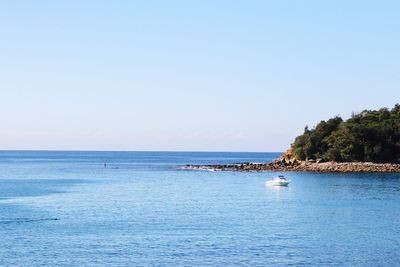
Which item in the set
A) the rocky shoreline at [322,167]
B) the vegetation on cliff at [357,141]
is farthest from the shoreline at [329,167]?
the vegetation on cliff at [357,141]

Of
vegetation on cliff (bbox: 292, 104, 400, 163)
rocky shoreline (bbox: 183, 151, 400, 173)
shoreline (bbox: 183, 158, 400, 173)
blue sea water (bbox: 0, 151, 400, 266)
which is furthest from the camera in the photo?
vegetation on cliff (bbox: 292, 104, 400, 163)

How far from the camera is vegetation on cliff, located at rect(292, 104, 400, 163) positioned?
15162cm

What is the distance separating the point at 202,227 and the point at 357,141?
9932 cm

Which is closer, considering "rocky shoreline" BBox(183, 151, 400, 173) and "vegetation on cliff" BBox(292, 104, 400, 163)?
"rocky shoreline" BBox(183, 151, 400, 173)

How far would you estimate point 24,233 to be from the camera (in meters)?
55.8

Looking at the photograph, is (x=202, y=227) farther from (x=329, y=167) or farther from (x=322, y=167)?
(x=322, y=167)

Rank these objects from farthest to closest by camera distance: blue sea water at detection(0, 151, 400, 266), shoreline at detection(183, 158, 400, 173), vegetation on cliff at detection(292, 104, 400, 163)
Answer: vegetation on cliff at detection(292, 104, 400, 163), shoreline at detection(183, 158, 400, 173), blue sea water at detection(0, 151, 400, 266)

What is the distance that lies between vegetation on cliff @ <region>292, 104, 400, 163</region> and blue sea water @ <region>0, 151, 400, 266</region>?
4814 centimetres

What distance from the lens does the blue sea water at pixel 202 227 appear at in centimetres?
4553

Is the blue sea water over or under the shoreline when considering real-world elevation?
under

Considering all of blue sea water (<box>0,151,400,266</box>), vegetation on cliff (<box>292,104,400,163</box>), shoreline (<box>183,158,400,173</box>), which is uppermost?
vegetation on cliff (<box>292,104,400,163</box>)

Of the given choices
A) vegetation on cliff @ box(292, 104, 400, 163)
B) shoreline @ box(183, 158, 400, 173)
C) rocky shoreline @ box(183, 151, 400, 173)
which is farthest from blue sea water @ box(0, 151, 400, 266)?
vegetation on cliff @ box(292, 104, 400, 163)

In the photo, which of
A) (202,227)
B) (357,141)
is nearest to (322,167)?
(357,141)

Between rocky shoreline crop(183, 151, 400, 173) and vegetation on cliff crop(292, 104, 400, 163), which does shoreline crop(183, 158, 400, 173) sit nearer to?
rocky shoreline crop(183, 151, 400, 173)
